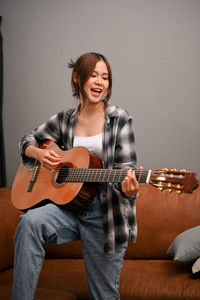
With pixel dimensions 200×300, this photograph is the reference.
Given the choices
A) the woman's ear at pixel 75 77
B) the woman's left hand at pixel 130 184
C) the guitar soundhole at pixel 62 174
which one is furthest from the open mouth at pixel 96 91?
the woman's left hand at pixel 130 184

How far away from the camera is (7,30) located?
125 inches

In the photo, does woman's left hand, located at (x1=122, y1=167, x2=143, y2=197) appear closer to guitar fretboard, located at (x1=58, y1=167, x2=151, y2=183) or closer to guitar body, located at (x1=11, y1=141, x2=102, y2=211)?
guitar fretboard, located at (x1=58, y1=167, x2=151, y2=183)

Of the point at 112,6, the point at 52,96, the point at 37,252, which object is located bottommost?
the point at 37,252

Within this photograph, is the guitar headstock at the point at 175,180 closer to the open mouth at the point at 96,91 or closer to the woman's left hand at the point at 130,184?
the woman's left hand at the point at 130,184

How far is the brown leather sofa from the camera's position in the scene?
1.99m

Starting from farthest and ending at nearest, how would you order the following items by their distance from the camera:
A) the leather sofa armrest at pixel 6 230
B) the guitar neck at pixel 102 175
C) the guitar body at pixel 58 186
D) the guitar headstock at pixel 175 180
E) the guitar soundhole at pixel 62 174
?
1. the leather sofa armrest at pixel 6 230
2. the guitar soundhole at pixel 62 174
3. the guitar body at pixel 58 186
4. the guitar neck at pixel 102 175
5. the guitar headstock at pixel 175 180

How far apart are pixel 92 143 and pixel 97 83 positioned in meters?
0.30

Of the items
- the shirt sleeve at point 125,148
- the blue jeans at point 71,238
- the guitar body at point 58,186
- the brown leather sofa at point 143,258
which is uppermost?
the shirt sleeve at point 125,148

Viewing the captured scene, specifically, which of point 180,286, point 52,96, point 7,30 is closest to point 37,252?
point 180,286

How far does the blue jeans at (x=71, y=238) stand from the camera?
57.4 inches

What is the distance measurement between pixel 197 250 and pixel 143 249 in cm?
51

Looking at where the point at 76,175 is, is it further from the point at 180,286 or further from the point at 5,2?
the point at 5,2

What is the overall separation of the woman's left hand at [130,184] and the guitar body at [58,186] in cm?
20

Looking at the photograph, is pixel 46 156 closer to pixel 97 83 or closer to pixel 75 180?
pixel 75 180
